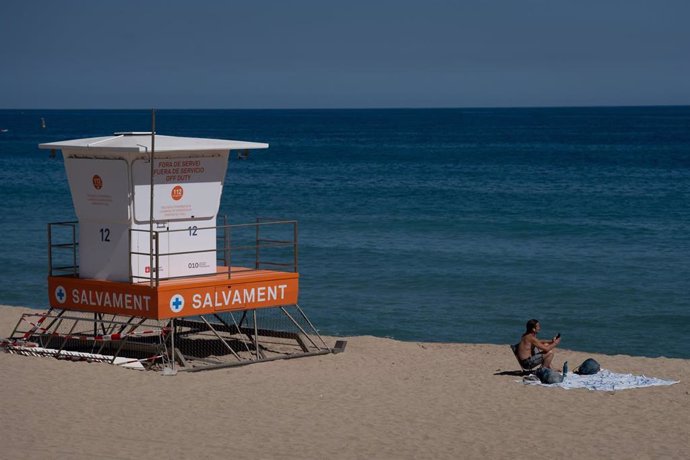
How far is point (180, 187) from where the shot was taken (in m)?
17.2

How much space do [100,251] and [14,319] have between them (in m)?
5.50

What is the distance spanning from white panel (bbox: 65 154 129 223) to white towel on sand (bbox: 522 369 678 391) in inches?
251

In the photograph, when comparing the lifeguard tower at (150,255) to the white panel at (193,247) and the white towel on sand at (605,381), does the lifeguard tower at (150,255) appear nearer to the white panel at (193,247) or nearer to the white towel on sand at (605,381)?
the white panel at (193,247)

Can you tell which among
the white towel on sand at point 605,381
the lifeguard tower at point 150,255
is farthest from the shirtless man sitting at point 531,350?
the lifeguard tower at point 150,255

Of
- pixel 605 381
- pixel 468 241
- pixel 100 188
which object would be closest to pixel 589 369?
pixel 605 381

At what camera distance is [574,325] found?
82.6 feet

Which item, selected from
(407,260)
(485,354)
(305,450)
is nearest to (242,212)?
(407,260)

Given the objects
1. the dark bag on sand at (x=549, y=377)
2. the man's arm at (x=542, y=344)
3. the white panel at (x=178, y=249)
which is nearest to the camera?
the dark bag on sand at (x=549, y=377)

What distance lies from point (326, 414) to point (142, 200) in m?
4.65

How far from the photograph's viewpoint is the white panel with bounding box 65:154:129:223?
16.7m

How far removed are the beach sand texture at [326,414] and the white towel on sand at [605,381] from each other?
0.25m

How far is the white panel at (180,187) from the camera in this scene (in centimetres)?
1678

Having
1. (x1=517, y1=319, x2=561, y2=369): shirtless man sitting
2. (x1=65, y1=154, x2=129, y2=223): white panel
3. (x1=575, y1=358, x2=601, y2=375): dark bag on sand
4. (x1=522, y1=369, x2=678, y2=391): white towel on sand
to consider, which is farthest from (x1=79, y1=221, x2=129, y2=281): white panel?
(x1=575, y1=358, x2=601, y2=375): dark bag on sand

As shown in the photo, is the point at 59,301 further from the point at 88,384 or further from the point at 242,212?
the point at 242,212
